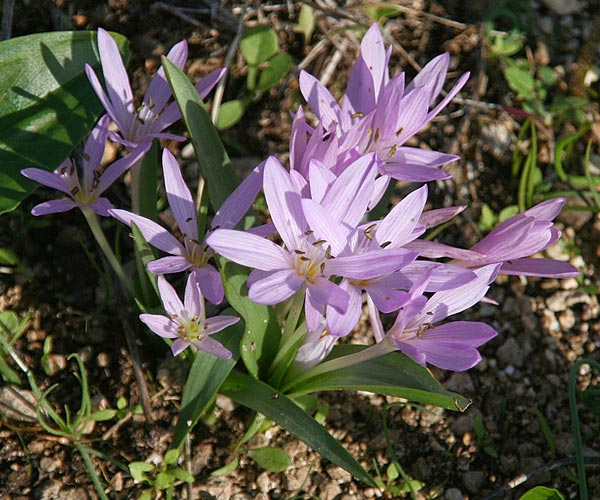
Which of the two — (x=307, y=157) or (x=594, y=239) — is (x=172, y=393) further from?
(x=594, y=239)

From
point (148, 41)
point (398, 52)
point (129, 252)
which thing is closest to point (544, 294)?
point (398, 52)

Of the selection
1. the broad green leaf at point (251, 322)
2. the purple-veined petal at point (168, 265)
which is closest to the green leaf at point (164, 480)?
the broad green leaf at point (251, 322)


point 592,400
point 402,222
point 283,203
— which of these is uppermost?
point 283,203

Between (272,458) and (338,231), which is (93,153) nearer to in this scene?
(338,231)

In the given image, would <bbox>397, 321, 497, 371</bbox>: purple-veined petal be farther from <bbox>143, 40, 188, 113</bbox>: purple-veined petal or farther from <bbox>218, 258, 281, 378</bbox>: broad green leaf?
<bbox>143, 40, 188, 113</bbox>: purple-veined petal

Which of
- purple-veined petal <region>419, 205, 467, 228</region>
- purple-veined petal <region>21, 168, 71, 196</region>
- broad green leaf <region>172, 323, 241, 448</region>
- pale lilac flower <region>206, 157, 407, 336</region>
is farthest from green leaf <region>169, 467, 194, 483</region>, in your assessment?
purple-veined petal <region>419, 205, 467, 228</region>

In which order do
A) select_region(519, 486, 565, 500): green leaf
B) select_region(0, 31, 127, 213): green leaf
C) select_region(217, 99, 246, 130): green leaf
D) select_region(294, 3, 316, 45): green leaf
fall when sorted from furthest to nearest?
select_region(294, 3, 316, 45): green leaf → select_region(217, 99, 246, 130): green leaf → select_region(0, 31, 127, 213): green leaf → select_region(519, 486, 565, 500): green leaf

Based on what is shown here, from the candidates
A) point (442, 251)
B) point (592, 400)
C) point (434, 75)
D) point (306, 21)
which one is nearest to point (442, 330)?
point (442, 251)
